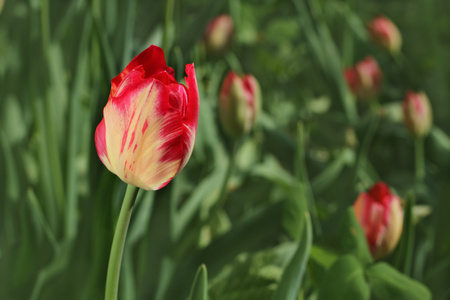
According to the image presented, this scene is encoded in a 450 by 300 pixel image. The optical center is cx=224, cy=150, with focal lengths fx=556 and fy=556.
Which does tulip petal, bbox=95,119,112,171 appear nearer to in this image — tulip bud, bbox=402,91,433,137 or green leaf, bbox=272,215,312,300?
green leaf, bbox=272,215,312,300

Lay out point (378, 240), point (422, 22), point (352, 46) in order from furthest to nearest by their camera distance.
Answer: point (422, 22) → point (352, 46) → point (378, 240)

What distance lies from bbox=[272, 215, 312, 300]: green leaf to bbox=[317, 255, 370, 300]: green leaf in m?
0.05

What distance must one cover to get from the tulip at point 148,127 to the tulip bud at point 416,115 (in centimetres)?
58

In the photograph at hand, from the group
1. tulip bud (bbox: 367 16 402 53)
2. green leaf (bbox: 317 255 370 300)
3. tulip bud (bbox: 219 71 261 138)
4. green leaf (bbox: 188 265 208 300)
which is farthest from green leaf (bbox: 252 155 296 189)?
tulip bud (bbox: 367 16 402 53)

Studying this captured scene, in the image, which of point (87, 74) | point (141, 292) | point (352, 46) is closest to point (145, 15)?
point (87, 74)

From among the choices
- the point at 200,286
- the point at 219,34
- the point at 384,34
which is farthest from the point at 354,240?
the point at 384,34

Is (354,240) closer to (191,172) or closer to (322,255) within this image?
(322,255)

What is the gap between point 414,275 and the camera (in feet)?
2.48

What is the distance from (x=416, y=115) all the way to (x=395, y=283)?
1.23ft

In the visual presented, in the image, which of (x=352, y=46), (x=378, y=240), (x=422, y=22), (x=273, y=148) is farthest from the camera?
(x=422, y=22)

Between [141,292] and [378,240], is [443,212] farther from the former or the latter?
[141,292]

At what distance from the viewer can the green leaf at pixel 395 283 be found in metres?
0.49

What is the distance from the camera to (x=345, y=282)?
0.48 meters

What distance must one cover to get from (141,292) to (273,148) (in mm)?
444
